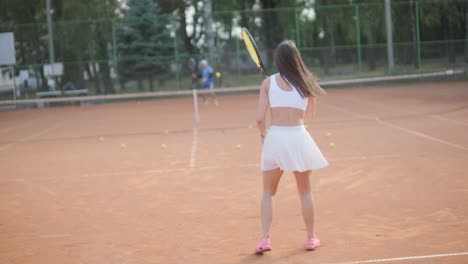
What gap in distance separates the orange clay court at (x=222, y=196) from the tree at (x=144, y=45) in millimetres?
14211

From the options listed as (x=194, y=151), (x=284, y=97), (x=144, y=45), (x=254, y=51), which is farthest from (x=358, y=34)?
(x=284, y=97)

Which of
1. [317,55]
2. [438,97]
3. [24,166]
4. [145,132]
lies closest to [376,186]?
[24,166]

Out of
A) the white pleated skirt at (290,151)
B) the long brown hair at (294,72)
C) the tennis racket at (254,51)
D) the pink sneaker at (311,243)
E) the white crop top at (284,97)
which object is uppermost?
the tennis racket at (254,51)

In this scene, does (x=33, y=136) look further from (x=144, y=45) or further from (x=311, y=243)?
(x=144, y=45)

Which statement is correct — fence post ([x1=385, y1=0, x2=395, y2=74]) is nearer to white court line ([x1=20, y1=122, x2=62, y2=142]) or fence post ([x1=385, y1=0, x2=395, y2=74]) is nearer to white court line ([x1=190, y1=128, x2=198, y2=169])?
white court line ([x1=20, y1=122, x2=62, y2=142])

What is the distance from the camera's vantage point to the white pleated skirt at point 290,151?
5.19m

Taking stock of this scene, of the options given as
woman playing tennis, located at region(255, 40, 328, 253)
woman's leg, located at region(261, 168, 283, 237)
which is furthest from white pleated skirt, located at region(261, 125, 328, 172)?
→ woman's leg, located at region(261, 168, 283, 237)

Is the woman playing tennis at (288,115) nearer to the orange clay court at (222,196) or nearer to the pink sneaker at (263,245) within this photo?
the pink sneaker at (263,245)

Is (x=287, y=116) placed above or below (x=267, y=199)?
above

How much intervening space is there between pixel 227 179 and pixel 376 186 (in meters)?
2.01

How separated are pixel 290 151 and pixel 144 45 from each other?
1033 inches

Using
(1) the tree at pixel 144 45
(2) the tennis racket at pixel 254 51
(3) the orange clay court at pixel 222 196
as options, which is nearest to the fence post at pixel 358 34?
(1) the tree at pixel 144 45

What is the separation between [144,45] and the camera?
30.7 meters

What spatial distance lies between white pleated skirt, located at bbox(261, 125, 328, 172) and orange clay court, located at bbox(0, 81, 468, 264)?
0.74 meters
